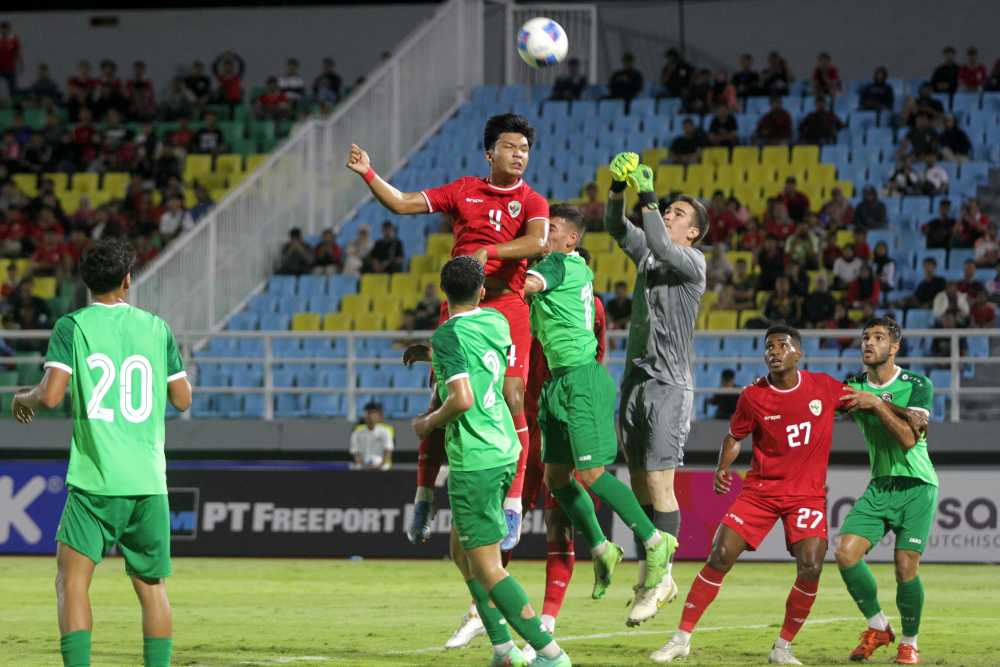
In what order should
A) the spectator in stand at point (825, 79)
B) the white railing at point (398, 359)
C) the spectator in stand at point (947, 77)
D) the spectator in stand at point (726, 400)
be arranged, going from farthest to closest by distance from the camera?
the spectator in stand at point (825, 79)
the spectator in stand at point (947, 77)
the spectator in stand at point (726, 400)
the white railing at point (398, 359)

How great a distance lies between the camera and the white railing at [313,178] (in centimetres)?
2614

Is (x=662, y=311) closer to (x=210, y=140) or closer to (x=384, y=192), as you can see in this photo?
(x=384, y=192)

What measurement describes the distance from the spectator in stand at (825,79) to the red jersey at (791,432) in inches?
738

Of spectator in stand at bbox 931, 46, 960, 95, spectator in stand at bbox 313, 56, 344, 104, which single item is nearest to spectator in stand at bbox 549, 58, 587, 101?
spectator in stand at bbox 313, 56, 344, 104

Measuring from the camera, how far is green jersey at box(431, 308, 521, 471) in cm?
887

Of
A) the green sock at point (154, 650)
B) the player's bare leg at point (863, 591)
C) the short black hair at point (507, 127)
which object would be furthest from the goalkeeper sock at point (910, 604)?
the green sock at point (154, 650)

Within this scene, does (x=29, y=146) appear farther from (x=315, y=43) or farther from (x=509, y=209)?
(x=509, y=209)

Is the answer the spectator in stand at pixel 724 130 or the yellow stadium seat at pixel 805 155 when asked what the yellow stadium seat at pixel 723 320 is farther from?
the spectator in stand at pixel 724 130

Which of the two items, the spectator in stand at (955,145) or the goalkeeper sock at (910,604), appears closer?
the goalkeeper sock at (910,604)

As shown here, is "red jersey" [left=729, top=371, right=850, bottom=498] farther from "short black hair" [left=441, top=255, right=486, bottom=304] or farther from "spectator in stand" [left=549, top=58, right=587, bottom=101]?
"spectator in stand" [left=549, top=58, right=587, bottom=101]

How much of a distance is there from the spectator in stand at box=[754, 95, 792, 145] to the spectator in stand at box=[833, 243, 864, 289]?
414cm

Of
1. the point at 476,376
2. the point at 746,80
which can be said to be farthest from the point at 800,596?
the point at 746,80

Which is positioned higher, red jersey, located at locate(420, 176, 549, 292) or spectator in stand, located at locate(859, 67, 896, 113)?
spectator in stand, located at locate(859, 67, 896, 113)

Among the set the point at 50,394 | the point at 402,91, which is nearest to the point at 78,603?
the point at 50,394
